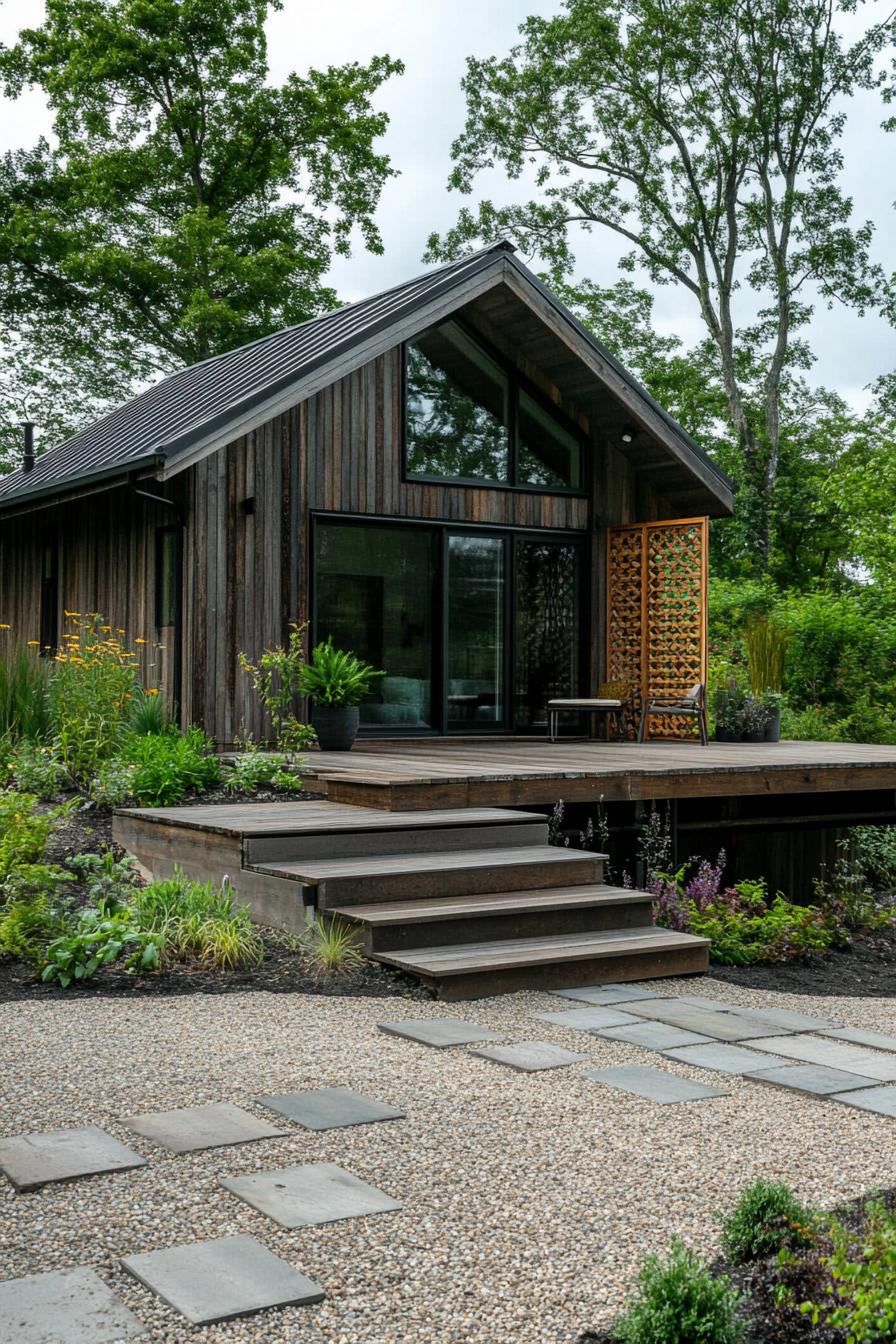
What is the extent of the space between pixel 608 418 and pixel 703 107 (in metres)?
14.6

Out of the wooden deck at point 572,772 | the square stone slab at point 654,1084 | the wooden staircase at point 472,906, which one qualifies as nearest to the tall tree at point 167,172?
the wooden deck at point 572,772

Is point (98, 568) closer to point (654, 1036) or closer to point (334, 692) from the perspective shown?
point (334, 692)

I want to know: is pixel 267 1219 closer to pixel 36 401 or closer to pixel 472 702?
pixel 472 702

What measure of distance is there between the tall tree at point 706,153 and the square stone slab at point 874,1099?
19.4 meters

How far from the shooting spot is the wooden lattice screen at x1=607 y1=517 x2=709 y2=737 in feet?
36.8

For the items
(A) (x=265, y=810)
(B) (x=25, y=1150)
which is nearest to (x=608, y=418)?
(A) (x=265, y=810)

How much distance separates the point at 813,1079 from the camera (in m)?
3.96

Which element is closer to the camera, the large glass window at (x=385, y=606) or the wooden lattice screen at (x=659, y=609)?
the large glass window at (x=385, y=606)

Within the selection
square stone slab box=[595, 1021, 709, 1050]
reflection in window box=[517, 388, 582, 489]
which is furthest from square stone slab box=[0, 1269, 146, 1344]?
reflection in window box=[517, 388, 582, 489]

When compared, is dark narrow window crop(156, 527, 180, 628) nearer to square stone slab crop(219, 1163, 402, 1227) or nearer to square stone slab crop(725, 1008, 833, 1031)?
square stone slab crop(725, 1008, 833, 1031)

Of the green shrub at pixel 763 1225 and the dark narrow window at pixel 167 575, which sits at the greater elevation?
the dark narrow window at pixel 167 575

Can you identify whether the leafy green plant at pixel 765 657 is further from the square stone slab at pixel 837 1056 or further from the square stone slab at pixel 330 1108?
the square stone slab at pixel 330 1108

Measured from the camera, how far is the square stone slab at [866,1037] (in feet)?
14.7

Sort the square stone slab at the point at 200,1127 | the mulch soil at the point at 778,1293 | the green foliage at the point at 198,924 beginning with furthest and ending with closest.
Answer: the green foliage at the point at 198,924, the square stone slab at the point at 200,1127, the mulch soil at the point at 778,1293
